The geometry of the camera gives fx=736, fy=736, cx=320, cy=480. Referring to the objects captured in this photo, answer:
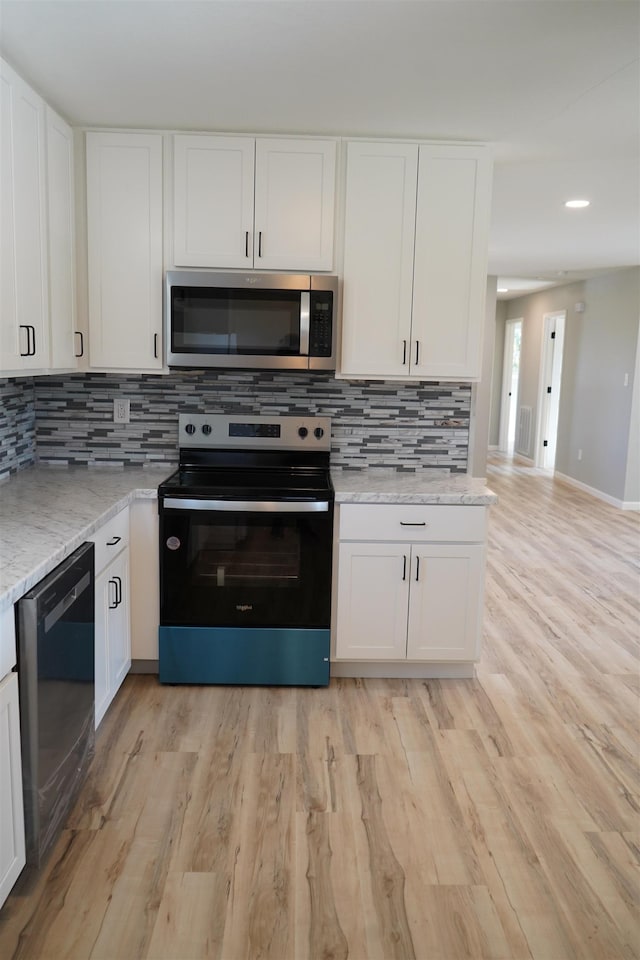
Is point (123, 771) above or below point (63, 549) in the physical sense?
below

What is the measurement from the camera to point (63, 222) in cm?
295

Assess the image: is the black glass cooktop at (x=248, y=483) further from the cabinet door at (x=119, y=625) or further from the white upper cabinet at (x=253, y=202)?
the white upper cabinet at (x=253, y=202)

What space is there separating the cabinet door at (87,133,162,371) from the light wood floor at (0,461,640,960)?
57.4 inches

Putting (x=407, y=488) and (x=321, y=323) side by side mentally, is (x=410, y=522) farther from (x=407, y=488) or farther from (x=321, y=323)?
(x=321, y=323)

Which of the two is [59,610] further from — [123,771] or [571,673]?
[571,673]

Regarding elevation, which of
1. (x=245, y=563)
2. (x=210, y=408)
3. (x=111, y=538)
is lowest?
(x=245, y=563)

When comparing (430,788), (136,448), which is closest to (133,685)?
(136,448)

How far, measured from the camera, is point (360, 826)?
226cm

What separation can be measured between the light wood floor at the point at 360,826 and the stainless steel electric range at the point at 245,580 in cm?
13

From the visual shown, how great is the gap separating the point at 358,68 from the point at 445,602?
2.07 m

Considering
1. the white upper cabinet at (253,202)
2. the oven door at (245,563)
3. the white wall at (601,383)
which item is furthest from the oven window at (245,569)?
the white wall at (601,383)

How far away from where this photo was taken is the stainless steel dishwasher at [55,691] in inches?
71.8

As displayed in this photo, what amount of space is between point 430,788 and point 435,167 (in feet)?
8.07

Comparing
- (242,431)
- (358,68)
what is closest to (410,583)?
(242,431)
